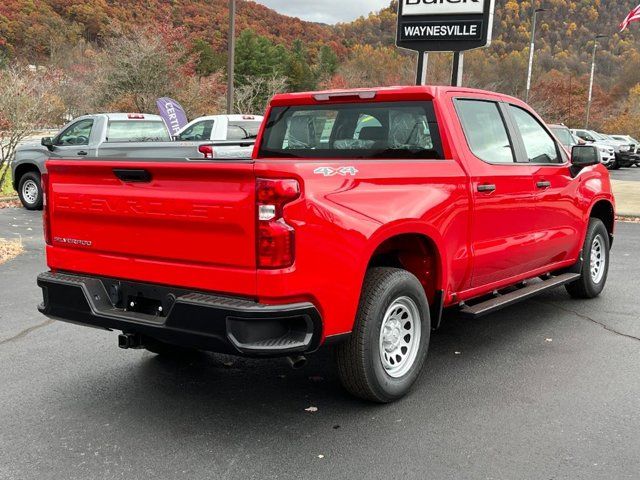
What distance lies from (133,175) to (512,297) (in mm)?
3043

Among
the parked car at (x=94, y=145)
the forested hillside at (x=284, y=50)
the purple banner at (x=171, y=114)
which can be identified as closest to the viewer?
the parked car at (x=94, y=145)

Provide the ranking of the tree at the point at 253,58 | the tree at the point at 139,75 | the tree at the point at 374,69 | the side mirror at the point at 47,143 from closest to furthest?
1. the side mirror at the point at 47,143
2. the tree at the point at 139,75
3. the tree at the point at 253,58
4. the tree at the point at 374,69

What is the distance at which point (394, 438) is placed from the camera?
145 inches

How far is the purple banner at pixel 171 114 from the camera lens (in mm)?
21438

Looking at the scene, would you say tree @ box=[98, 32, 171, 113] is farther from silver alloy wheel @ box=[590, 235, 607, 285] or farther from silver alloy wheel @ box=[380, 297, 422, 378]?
silver alloy wheel @ box=[380, 297, 422, 378]

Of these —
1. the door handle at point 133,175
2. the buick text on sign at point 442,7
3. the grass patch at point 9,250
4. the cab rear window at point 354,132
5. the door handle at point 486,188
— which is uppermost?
the buick text on sign at point 442,7

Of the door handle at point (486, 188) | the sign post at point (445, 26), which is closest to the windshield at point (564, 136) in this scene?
the sign post at point (445, 26)

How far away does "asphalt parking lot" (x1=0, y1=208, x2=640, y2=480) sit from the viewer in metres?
3.38

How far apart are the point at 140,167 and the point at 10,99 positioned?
12.4 metres

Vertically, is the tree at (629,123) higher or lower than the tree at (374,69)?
lower

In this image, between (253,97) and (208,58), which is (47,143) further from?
(208,58)

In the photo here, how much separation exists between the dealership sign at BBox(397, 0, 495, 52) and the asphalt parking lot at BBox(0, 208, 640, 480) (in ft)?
33.4

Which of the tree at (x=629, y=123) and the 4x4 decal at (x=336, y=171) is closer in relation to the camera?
the 4x4 decal at (x=336, y=171)

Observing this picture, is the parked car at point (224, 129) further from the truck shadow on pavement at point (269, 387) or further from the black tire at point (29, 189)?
the truck shadow on pavement at point (269, 387)
